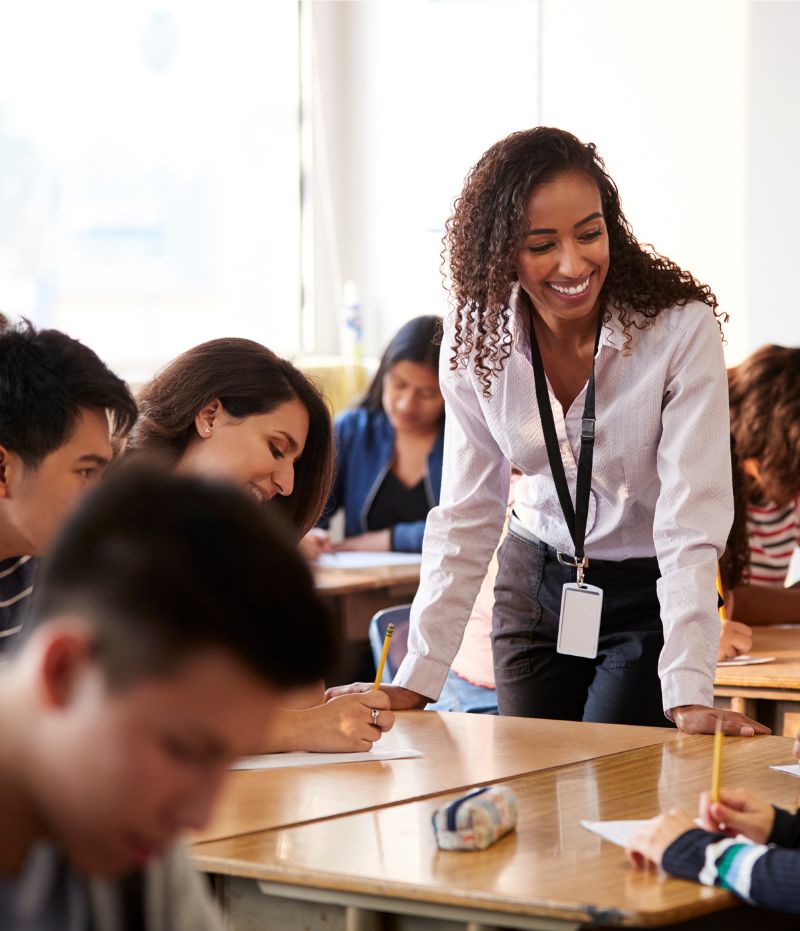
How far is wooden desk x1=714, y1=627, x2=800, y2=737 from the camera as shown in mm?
2713

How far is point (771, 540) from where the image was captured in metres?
3.64

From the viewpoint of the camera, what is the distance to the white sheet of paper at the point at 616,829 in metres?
1.57

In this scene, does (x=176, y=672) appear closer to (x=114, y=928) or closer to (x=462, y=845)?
(x=114, y=928)

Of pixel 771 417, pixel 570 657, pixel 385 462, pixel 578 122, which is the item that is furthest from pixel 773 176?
pixel 570 657

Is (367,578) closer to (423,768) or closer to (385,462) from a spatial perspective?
(385,462)

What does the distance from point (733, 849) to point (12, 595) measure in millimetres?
1065

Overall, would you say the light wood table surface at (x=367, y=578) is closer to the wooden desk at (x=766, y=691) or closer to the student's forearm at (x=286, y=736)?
the wooden desk at (x=766, y=691)

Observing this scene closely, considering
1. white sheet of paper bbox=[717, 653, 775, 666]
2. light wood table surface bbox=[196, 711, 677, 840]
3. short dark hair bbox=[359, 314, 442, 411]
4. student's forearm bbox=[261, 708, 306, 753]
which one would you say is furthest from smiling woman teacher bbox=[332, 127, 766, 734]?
short dark hair bbox=[359, 314, 442, 411]

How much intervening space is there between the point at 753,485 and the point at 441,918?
92.6 inches

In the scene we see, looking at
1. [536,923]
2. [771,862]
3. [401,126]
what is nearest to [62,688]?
[536,923]

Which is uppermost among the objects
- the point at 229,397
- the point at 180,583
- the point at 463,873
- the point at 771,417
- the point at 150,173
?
the point at 150,173

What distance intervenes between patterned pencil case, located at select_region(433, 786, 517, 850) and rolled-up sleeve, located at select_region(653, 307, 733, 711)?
63 centimetres

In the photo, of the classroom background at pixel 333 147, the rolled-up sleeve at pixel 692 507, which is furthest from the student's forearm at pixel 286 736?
the classroom background at pixel 333 147

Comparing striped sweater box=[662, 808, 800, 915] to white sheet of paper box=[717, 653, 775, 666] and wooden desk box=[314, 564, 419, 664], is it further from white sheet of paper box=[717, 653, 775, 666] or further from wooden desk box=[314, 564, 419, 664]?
wooden desk box=[314, 564, 419, 664]
